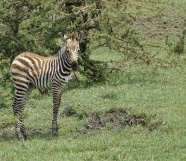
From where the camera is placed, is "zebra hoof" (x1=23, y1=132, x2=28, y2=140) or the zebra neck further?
the zebra neck

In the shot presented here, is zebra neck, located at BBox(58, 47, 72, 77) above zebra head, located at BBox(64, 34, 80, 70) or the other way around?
the other way around

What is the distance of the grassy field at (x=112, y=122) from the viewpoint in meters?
8.70

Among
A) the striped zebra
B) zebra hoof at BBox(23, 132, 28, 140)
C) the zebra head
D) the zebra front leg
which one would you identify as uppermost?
the zebra head

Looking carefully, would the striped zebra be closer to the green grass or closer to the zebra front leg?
the zebra front leg

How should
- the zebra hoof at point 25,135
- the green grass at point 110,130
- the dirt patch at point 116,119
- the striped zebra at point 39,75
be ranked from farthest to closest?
the dirt patch at point 116,119, the striped zebra at point 39,75, the zebra hoof at point 25,135, the green grass at point 110,130

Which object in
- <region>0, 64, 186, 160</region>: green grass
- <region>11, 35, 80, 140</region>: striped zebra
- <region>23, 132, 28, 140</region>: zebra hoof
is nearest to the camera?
<region>0, 64, 186, 160</region>: green grass

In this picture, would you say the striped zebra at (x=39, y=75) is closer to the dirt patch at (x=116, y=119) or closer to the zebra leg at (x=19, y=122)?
the zebra leg at (x=19, y=122)

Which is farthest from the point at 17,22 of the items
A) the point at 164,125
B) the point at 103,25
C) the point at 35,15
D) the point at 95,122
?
the point at 164,125

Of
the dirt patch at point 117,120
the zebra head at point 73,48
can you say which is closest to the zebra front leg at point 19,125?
the dirt patch at point 117,120

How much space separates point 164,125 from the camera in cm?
1052

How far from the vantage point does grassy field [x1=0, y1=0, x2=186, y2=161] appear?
8.70 meters

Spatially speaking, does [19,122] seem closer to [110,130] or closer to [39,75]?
[39,75]

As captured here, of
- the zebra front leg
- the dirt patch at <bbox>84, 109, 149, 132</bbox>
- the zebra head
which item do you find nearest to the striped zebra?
the zebra front leg

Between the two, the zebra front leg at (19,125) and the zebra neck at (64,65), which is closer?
the zebra front leg at (19,125)
